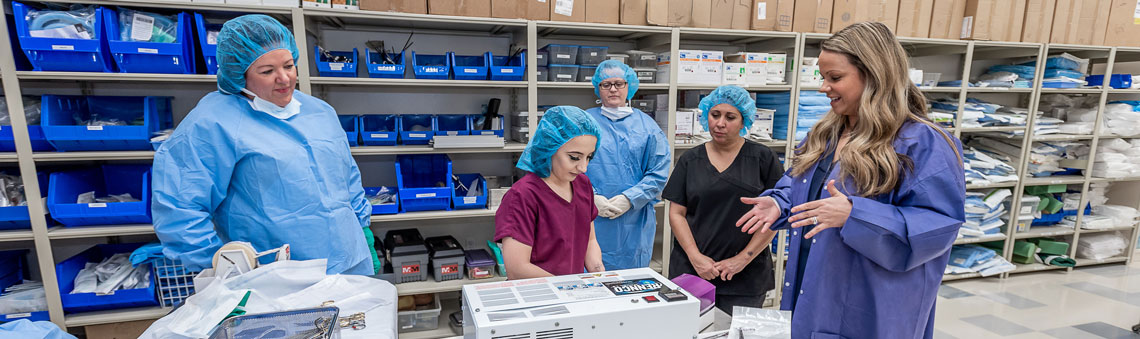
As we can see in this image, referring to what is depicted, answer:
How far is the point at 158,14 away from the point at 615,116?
2091 millimetres

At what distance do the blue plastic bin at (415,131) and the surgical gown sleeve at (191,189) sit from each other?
3.74 ft

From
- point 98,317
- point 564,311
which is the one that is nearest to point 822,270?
point 564,311

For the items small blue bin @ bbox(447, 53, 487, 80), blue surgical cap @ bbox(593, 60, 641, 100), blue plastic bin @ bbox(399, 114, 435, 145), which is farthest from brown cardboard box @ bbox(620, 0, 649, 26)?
blue plastic bin @ bbox(399, 114, 435, 145)

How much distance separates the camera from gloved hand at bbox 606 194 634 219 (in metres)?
2.24

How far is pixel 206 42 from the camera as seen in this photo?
2.28 meters

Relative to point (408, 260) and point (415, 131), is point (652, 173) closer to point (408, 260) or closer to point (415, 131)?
point (415, 131)

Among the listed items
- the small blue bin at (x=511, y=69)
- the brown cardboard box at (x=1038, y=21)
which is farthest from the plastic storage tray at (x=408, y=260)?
the brown cardboard box at (x=1038, y=21)

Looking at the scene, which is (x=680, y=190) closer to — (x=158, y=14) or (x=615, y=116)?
(x=615, y=116)

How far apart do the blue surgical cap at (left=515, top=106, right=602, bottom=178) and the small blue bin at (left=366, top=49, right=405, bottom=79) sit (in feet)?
4.48

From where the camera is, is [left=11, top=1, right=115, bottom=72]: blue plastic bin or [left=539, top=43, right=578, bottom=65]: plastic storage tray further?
[left=539, top=43, right=578, bottom=65]: plastic storage tray

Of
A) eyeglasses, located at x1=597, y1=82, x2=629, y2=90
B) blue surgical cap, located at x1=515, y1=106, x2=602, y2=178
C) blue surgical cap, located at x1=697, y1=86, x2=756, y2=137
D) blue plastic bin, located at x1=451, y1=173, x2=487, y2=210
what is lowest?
blue plastic bin, located at x1=451, y1=173, x2=487, y2=210

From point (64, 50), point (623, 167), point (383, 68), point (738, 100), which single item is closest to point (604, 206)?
point (623, 167)

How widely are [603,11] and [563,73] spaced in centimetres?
40

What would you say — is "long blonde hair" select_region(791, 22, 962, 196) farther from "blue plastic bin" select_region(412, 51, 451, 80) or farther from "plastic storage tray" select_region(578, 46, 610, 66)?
"blue plastic bin" select_region(412, 51, 451, 80)
